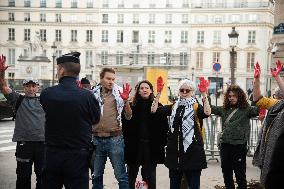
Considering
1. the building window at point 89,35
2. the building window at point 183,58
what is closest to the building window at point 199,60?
the building window at point 183,58

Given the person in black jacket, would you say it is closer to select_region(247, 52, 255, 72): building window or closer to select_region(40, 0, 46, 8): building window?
select_region(247, 52, 255, 72): building window

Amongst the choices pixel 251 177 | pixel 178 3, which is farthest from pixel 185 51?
pixel 251 177

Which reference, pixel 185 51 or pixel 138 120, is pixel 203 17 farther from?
pixel 138 120

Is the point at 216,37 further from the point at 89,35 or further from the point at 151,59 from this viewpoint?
the point at 89,35

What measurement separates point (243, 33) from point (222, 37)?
10.9ft

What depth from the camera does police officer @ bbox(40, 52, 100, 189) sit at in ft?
14.2

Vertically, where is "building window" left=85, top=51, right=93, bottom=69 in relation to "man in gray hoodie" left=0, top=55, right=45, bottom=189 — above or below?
above

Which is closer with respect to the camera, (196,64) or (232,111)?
(232,111)

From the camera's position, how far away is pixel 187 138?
5.61 m

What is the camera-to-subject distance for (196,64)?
6806 cm

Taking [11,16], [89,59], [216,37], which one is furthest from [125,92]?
[11,16]

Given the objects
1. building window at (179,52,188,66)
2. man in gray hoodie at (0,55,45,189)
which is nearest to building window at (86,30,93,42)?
building window at (179,52,188,66)

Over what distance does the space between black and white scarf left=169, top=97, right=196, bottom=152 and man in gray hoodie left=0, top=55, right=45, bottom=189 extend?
6.21ft

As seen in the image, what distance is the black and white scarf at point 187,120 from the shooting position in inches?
221
